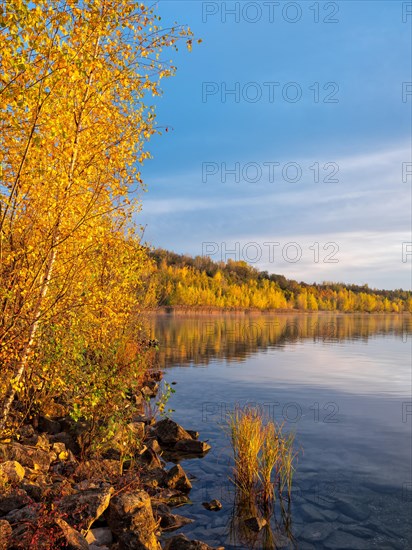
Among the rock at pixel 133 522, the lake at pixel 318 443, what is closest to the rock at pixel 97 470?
the rock at pixel 133 522

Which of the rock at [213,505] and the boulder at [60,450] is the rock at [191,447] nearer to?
the rock at [213,505]

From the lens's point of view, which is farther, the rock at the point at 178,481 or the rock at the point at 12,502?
the rock at the point at 178,481

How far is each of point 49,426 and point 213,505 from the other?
563 cm

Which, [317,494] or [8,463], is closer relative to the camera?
[8,463]

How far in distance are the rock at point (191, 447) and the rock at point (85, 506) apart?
606 centimetres

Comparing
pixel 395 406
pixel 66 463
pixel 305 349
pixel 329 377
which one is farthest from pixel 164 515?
pixel 305 349

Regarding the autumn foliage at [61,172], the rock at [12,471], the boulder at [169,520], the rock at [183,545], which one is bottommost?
the boulder at [169,520]

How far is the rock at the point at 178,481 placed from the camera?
11484 millimetres

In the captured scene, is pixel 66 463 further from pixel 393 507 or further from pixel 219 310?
pixel 219 310

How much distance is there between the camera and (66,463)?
36.0ft

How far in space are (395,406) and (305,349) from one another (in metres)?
28.0

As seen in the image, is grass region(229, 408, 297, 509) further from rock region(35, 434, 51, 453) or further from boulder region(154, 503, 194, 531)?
rock region(35, 434, 51, 453)

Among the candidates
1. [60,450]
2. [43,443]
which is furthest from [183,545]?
[43,443]

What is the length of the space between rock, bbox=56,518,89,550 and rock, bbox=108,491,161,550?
0.90 m
